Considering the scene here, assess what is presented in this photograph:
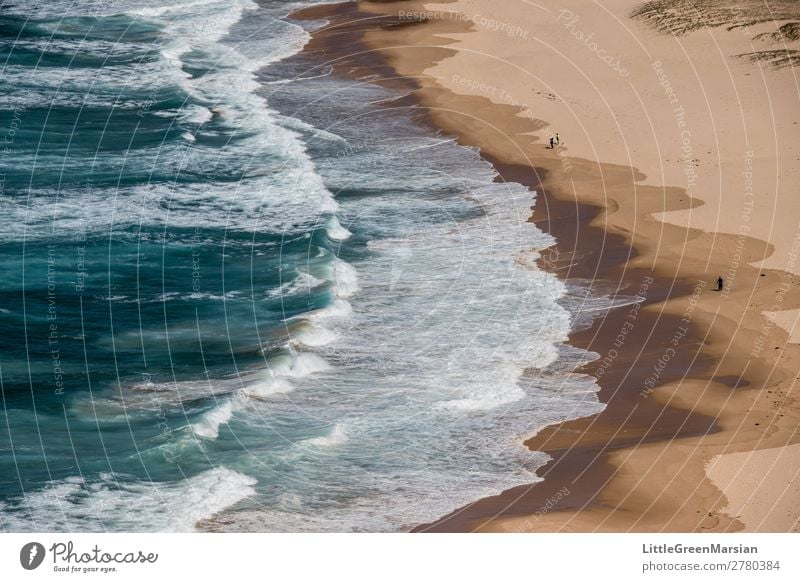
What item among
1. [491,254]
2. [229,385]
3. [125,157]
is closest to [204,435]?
[229,385]

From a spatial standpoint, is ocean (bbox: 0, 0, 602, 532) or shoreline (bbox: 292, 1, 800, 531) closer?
shoreline (bbox: 292, 1, 800, 531)

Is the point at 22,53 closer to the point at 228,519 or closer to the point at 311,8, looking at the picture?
the point at 311,8

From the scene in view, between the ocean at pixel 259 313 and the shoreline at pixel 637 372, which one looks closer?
the shoreline at pixel 637 372

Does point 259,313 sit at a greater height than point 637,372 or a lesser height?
lesser

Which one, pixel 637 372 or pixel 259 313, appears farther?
pixel 259 313
